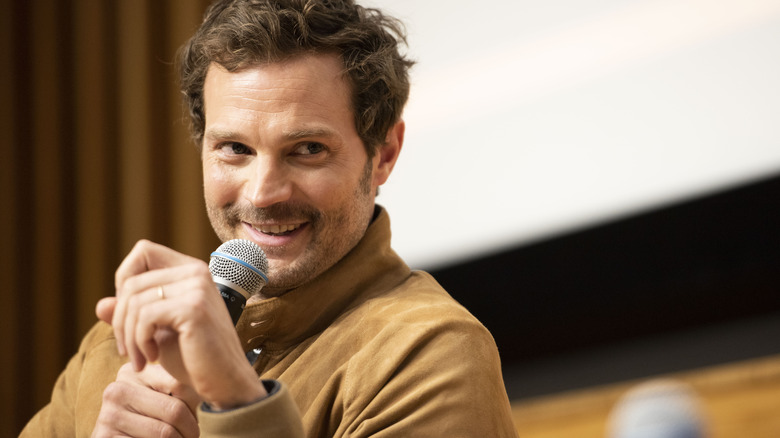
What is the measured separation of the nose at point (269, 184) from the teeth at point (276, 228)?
0.05 m

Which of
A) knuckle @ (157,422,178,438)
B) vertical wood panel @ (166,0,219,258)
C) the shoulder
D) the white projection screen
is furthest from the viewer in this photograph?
vertical wood panel @ (166,0,219,258)

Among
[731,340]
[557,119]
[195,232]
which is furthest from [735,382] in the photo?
[195,232]

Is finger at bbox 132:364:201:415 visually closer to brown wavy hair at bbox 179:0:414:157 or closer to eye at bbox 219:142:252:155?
eye at bbox 219:142:252:155

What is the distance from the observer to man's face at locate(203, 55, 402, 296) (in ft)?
4.72

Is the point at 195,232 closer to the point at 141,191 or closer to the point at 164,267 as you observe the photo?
the point at 141,191

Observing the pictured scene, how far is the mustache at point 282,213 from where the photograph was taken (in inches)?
56.6

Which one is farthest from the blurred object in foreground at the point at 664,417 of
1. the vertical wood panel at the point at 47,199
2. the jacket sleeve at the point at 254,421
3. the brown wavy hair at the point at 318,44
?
the vertical wood panel at the point at 47,199

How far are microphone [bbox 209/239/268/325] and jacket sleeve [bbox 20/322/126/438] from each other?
526 millimetres

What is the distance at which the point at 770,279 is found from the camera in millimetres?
2219

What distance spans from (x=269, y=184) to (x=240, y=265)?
269 millimetres

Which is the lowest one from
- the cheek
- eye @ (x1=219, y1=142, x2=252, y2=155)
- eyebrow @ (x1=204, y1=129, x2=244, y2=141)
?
the cheek

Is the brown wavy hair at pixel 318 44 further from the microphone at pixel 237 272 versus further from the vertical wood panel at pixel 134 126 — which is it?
the vertical wood panel at pixel 134 126

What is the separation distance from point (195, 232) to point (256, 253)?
1.98 m

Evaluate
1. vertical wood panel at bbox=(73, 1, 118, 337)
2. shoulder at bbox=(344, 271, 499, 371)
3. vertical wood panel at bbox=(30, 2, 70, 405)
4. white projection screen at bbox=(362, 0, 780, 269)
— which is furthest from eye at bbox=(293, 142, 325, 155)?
vertical wood panel at bbox=(30, 2, 70, 405)
